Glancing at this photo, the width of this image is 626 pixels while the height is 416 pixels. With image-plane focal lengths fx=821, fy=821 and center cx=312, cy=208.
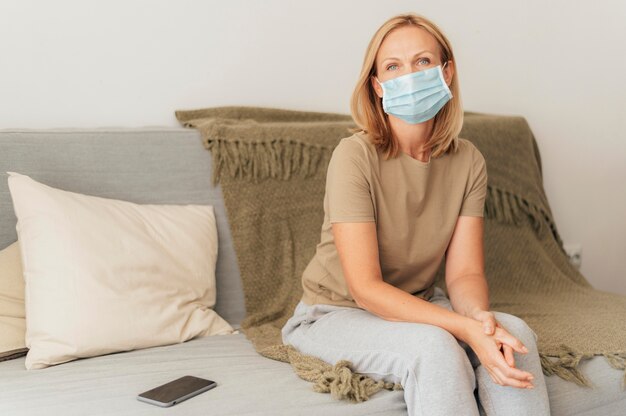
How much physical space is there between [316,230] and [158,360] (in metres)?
0.60

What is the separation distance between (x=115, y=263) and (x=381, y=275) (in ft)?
1.86

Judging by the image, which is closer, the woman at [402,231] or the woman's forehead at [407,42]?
the woman at [402,231]

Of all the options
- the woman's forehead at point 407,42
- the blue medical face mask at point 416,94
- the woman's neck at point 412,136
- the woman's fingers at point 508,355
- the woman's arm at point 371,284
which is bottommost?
the woman's fingers at point 508,355

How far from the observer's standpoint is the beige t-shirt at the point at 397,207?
5.38ft

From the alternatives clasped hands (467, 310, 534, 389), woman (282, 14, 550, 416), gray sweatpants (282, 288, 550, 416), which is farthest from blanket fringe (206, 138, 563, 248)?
clasped hands (467, 310, 534, 389)

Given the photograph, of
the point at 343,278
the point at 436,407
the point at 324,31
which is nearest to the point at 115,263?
the point at 343,278

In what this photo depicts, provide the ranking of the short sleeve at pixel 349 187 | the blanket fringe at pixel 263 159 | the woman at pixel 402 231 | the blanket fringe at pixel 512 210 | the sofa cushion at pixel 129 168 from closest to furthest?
the woman at pixel 402 231 < the short sleeve at pixel 349 187 < the sofa cushion at pixel 129 168 < the blanket fringe at pixel 263 159 < the blanket fringe at pixel 512 210

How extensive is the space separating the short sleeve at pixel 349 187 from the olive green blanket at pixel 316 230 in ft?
0.98

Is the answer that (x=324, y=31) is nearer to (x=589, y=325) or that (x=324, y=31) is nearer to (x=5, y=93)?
(x=5, y=93)

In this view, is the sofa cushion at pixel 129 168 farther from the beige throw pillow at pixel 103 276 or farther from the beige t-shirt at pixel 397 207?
the beige t-shirt at pixel 397 207

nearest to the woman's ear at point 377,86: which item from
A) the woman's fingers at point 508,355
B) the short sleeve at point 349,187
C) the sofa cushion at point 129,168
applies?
the short sleeve at point 349,187

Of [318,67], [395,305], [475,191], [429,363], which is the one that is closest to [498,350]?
[429,363]

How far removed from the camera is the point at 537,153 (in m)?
2.60

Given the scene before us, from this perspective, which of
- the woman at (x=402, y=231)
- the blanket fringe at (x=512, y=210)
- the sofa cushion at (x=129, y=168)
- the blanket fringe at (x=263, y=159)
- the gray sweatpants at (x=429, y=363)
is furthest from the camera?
the blanket fringe at (x=512, y=210)
